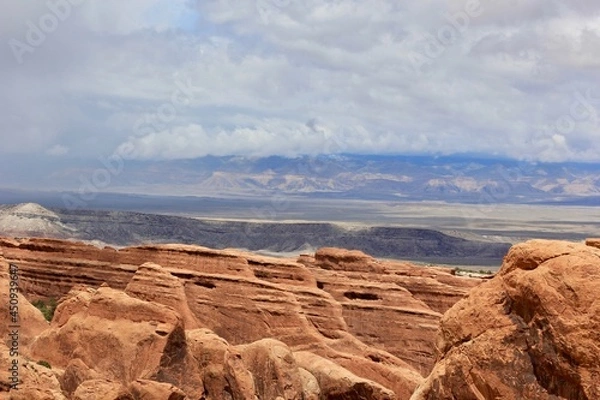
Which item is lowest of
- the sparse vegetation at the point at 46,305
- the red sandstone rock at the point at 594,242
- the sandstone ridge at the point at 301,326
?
the sparse vegetation at the point at 46,305

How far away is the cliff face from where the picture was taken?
3103 cm

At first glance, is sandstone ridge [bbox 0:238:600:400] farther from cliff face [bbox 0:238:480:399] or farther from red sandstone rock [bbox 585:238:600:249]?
red sandstone rock [bbox 585:238:600:249]

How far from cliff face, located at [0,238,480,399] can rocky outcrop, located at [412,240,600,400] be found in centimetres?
814

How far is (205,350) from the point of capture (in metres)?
31.9

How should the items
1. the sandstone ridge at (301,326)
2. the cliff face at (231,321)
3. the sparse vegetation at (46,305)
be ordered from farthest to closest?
the sparse vegetation at (46,305)
the cliff face at (231,321)
the sandstone ridge at (301,326)

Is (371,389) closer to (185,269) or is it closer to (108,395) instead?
(108,395)

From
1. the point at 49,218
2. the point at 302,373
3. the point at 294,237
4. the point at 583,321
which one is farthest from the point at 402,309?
the point at 294,237

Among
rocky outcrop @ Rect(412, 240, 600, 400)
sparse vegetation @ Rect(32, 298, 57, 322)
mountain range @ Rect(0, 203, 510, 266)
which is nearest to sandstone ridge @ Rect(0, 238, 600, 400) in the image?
rocky outcrop @ Rect(412, 240, 600, 400)

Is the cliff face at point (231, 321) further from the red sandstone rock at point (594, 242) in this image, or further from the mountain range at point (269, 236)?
the mountain range at point (269, 236)

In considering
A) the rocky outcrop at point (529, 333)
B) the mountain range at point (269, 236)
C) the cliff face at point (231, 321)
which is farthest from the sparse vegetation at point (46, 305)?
the mountain range at point (269, 236)

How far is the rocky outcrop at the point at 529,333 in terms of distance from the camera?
45.8 ft

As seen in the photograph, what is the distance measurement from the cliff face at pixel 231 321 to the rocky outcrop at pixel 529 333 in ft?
26.7

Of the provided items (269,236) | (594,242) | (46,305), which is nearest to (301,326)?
(46,305)

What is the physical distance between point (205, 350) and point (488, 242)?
159879 mm
